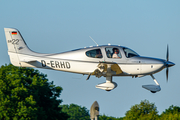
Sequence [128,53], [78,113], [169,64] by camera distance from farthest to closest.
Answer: [78,113]
[169,64]
[128,53]

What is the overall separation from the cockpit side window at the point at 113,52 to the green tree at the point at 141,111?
21.2 m

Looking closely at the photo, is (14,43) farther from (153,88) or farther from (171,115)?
(171,115)

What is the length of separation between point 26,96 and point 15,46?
10267mm

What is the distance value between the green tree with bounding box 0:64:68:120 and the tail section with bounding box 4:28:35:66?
867 centimetres

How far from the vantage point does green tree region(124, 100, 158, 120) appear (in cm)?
4455

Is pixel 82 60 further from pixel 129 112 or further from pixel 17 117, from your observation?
pixel 129 112

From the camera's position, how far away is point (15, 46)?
24578mm

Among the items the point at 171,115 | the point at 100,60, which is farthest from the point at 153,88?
the point at 171,115

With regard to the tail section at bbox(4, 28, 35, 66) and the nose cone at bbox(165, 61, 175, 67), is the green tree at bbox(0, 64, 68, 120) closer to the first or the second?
the tail section at bbox(4, 28, 35, 66)

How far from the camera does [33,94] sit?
3509 centimetres

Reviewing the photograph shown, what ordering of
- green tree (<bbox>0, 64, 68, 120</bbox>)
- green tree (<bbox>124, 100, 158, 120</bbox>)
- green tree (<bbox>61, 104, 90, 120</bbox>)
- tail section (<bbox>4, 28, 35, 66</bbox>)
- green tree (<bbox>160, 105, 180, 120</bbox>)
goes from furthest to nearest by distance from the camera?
green tree (<bbox>61, 104, 90, 120</bbox>) < green tree (<bbox>124, 100, 158, 120</bbox>) < green tree (<bbox>160, 105, 180, 120</bbox>) < green tree (<bbox>0, 64, 68, 120</bbox>) < tail section (<bbox>4, 28, 35, 66</bbox>)

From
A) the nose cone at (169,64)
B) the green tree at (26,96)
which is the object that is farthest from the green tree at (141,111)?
the nose cone at (169,64)

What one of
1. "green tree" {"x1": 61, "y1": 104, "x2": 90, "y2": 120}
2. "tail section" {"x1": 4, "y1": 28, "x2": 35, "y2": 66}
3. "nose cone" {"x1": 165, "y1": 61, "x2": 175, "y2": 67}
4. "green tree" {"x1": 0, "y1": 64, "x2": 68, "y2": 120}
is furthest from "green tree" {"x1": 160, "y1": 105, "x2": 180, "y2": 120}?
"green tree" {"x1": 61, "y1": 104, "x2": 90, "y2": 120}

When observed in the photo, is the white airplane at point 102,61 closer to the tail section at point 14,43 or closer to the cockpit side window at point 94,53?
the cockpit side window at point 94,53
